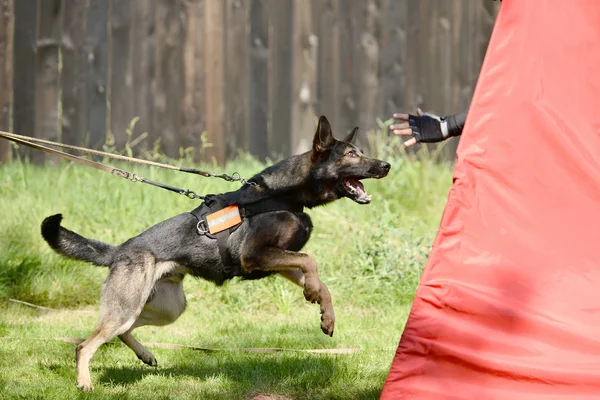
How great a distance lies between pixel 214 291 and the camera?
6633 mm

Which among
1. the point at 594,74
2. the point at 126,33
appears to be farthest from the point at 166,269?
the point at 126,33

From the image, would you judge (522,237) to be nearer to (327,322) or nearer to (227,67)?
(327,322)

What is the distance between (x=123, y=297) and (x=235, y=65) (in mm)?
4809

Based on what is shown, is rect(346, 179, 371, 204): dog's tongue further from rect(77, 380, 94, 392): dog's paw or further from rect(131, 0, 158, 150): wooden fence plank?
rect(131, 0, 158, 150): wooden fence plank

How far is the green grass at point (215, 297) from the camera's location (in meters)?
4.60

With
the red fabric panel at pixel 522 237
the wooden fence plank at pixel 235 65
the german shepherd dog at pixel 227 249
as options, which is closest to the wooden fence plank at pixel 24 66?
the wooden fence plank at pixel 235 65

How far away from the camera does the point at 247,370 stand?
4.80m

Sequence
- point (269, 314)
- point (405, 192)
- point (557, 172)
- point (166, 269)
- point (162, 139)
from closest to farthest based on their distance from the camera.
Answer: point (557, 172)
point (166, 269)
point (269, 314)
point (405, 192)
point (162, 139)

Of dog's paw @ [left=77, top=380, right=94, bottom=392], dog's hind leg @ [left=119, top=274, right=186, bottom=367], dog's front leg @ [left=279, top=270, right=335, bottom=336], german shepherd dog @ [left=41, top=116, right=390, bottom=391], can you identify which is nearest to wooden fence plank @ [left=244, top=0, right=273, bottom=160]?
german shepherd dog @ [left=41, top=116, right=390, bottom=391]

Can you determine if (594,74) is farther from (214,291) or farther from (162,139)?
(162,139)

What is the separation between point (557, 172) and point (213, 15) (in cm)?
574

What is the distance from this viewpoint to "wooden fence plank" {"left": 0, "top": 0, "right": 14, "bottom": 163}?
26.6 feet

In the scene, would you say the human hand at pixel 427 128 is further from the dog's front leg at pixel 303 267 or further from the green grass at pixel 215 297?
the green grass at pixel 215 297

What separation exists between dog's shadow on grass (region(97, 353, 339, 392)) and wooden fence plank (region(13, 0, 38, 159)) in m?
4.04
